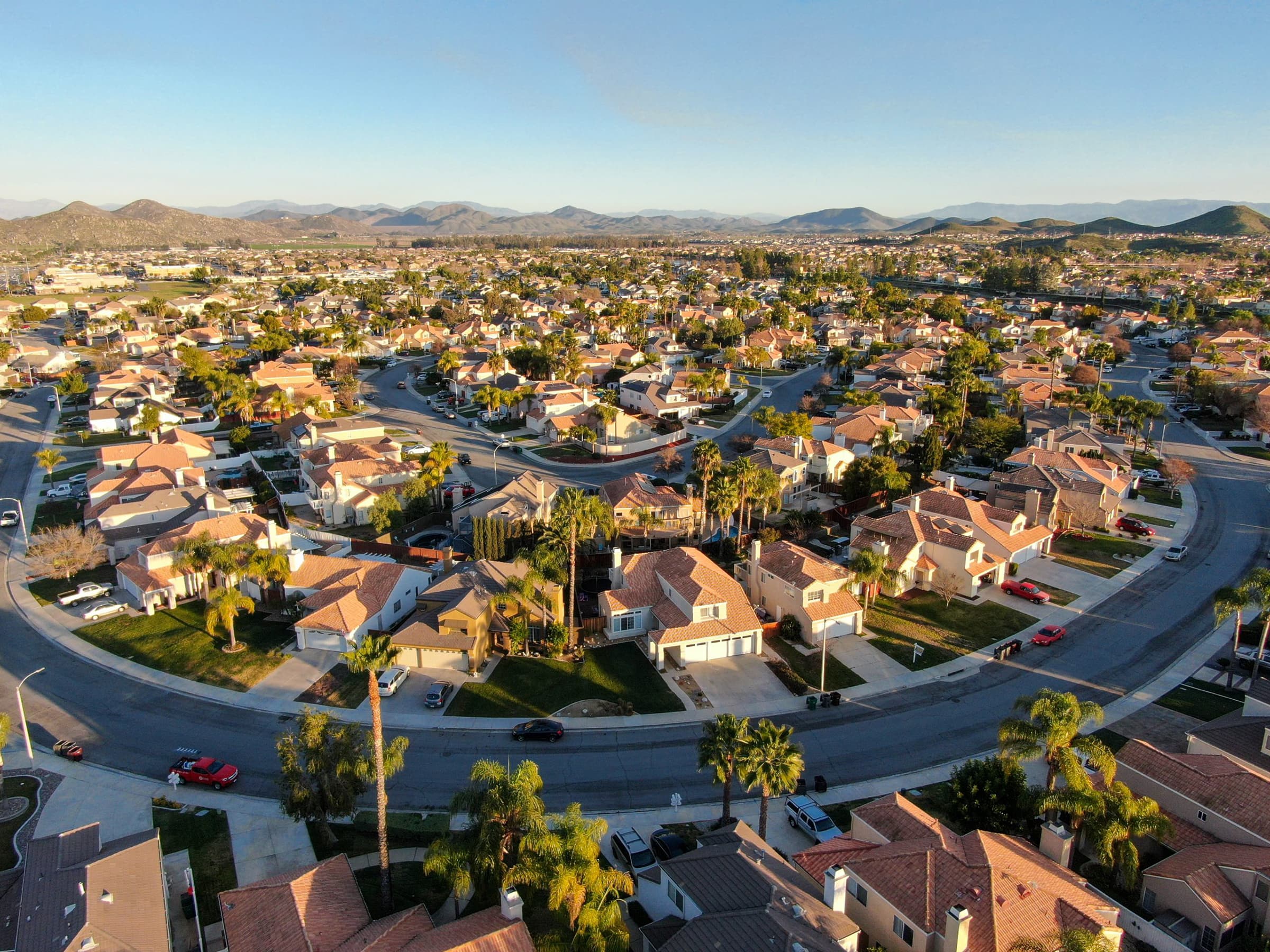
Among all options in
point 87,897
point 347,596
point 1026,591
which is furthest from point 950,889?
point 347,596

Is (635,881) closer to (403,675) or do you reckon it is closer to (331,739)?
(331,739)

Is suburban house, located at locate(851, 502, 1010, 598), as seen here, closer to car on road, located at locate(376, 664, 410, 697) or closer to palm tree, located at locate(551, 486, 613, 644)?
palm tree, located at locate(551, 486, 613, 644)

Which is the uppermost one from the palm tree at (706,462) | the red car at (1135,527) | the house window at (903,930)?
the palm tree at (706,462)

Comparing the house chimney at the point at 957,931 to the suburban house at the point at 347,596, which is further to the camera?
the suburban house at the point at 347,596

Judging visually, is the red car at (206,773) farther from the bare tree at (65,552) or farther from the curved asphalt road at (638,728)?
the bare tree at (65,552)

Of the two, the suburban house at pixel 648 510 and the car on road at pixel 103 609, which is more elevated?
the suburban house at pixel 648 510

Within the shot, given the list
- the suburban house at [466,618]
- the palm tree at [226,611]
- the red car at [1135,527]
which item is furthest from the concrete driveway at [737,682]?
the red car at [1135,527]

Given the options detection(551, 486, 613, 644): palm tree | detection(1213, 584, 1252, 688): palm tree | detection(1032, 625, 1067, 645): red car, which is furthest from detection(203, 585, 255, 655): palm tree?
detection(1213, 584, 1252, 688): palm tree
